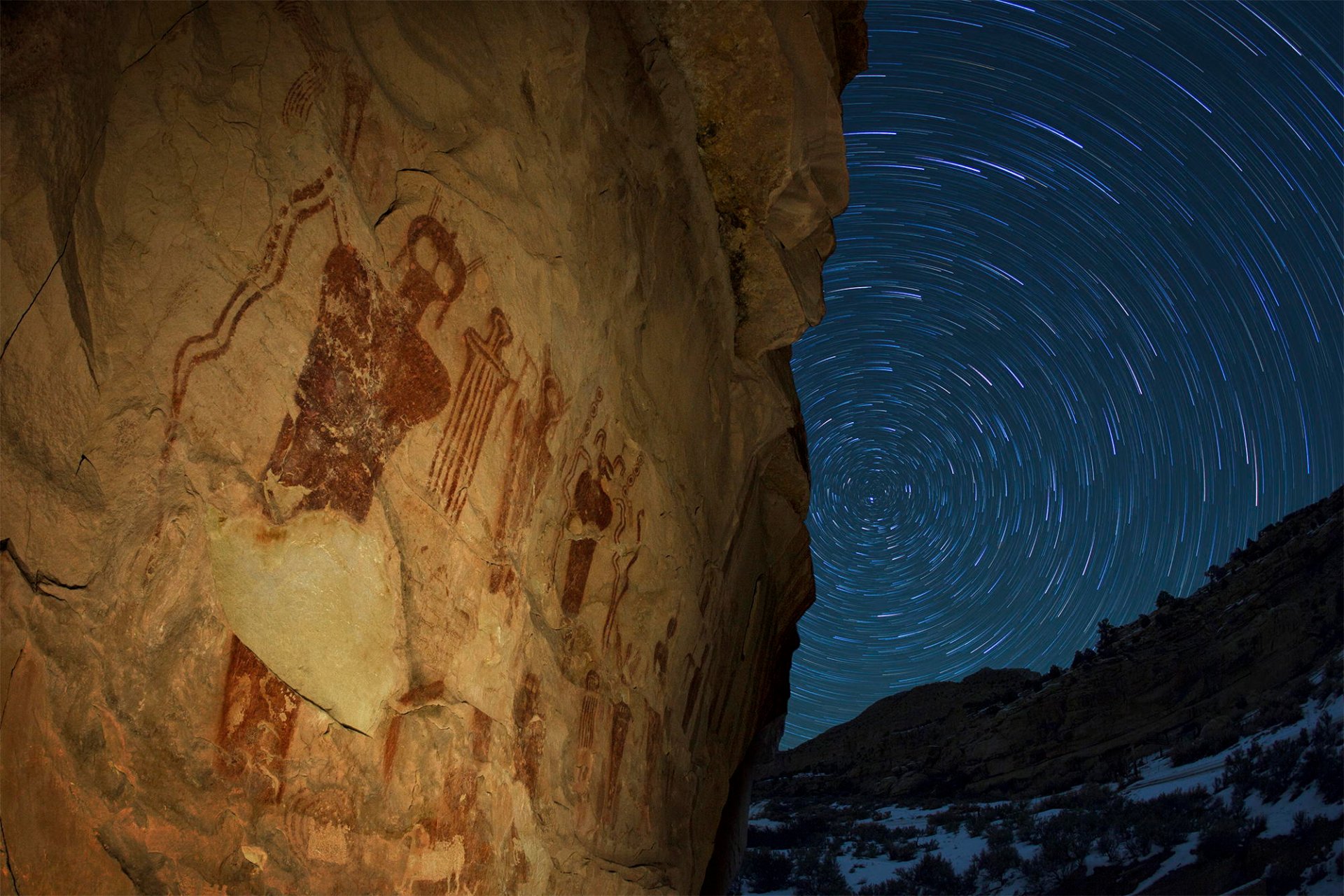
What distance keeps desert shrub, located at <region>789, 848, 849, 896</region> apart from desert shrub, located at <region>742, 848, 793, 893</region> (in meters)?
0.19

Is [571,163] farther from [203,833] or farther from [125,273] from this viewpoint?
[203,833]

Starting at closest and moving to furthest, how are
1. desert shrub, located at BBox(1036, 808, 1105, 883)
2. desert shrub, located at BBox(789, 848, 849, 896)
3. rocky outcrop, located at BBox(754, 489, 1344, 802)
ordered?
desert shrub, located at BBox(1036, 808, 1105, 883) < desert shrub, located at BBox(789, 848, 849, 896) < rocky outcrop, located at BBox(754, 489, 1344, 802)

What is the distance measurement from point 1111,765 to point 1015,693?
6718 millimetres

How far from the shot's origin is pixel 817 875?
1762cm

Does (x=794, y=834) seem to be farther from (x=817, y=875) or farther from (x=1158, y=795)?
(x=1158, y=795)

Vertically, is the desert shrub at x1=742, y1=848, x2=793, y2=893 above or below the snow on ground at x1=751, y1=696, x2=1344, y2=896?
below

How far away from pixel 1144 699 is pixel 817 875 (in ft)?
34.4

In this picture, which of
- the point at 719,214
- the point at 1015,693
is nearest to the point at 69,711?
the point at 719,214

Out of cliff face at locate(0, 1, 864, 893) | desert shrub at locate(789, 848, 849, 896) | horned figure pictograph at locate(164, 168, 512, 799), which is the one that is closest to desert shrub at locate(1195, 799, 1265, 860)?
desert shrub at locate(789, 848, 849, 896)

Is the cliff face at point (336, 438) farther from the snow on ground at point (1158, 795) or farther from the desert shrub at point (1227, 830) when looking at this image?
the snow on ground at point (1158, 795)

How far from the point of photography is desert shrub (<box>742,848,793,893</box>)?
17.9 meters

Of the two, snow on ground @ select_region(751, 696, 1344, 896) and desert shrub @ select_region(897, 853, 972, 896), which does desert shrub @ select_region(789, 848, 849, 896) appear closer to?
snow on ground @ select_region(751, 696, 1344, 896)

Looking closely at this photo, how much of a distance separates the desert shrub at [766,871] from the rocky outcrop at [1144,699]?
608cm

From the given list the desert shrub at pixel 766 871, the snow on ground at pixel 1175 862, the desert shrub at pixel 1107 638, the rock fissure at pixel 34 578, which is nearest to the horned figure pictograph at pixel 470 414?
the rock fissure at pixel 34 578
